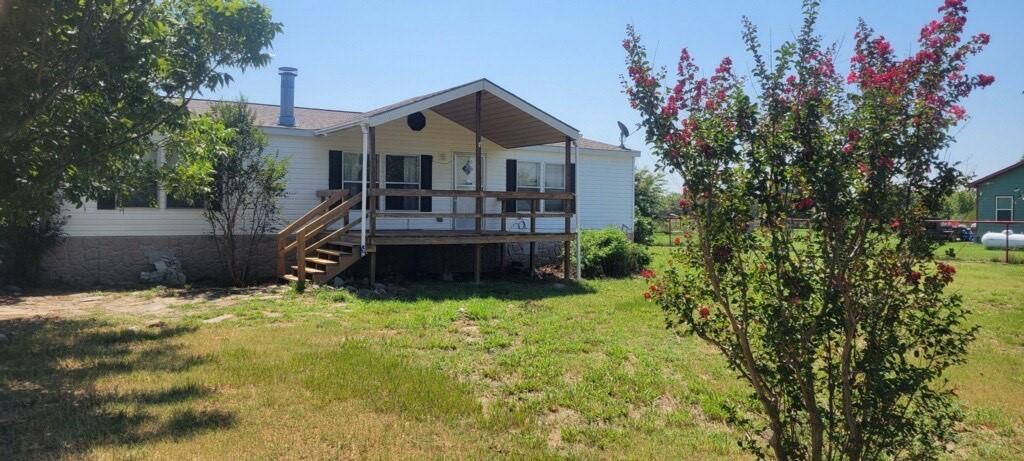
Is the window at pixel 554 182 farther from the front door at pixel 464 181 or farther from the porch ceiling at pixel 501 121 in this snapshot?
the front door at pixel 464 181

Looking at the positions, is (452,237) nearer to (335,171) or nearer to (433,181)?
(433,181)

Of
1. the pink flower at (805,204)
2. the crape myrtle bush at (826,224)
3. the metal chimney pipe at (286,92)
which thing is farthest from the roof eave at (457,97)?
the pink flower at (805,204)

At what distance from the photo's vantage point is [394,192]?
1196 centimetres

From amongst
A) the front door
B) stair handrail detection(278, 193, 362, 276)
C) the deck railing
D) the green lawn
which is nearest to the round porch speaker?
the front door

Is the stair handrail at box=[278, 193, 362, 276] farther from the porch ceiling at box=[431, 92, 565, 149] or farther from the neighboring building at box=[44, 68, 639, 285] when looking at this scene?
the porch ceiling at box=[431, 92, 565, 149]

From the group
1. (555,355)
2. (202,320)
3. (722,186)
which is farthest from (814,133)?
(202,320)

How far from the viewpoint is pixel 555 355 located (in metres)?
6.92

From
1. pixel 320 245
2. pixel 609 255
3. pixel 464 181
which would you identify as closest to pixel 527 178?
pixel 464 181

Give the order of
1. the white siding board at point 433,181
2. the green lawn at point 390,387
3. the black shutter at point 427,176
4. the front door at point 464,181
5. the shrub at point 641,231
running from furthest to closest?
the shrub at point 641,231
the front door at point 464,181
the black shutter at point 427,176
the white siding board at point 433,181
the green lawn at point 390,387

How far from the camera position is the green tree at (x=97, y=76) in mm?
5441

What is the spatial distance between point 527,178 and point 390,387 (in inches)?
459

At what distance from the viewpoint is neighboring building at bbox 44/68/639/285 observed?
1224cm

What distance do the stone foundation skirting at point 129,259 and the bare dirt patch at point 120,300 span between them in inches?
34.4

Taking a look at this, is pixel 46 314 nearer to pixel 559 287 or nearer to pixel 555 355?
pixel 555 355
